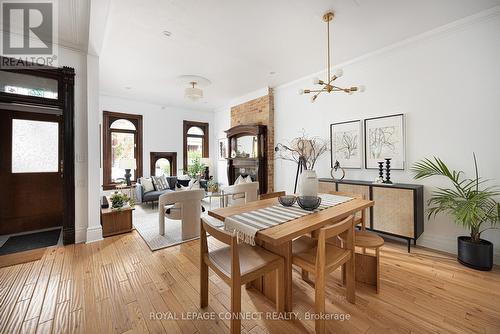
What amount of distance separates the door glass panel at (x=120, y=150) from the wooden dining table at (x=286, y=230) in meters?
5.13

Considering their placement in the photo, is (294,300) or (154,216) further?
(154,216)

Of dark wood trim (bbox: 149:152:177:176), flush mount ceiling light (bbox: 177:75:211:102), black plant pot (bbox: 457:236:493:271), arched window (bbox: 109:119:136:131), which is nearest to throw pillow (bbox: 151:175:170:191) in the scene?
dark wood trim (bbox: 149:152:177:176)

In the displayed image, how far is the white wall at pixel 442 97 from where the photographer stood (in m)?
2.43

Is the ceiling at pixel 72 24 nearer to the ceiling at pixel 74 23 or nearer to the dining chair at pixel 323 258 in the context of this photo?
the ceiling at pixel 74 23

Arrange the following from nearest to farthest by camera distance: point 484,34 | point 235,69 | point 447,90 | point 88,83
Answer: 1. point 484,34
2. point 447,90
3. point 88,83
4. point 235,69

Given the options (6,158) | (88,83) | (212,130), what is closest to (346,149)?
(88,83)

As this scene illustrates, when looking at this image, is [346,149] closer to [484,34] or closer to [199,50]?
[484,34]

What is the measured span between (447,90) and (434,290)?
246cm

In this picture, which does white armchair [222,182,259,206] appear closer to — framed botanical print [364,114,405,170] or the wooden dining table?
the wooden dining table

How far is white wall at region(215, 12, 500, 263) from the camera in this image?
2430mm

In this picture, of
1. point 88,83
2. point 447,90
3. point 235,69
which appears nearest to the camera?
point 447,90

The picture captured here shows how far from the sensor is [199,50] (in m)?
3.25

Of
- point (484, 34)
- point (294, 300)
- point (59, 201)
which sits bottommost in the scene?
point (294, 300)

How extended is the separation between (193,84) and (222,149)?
109 inches
